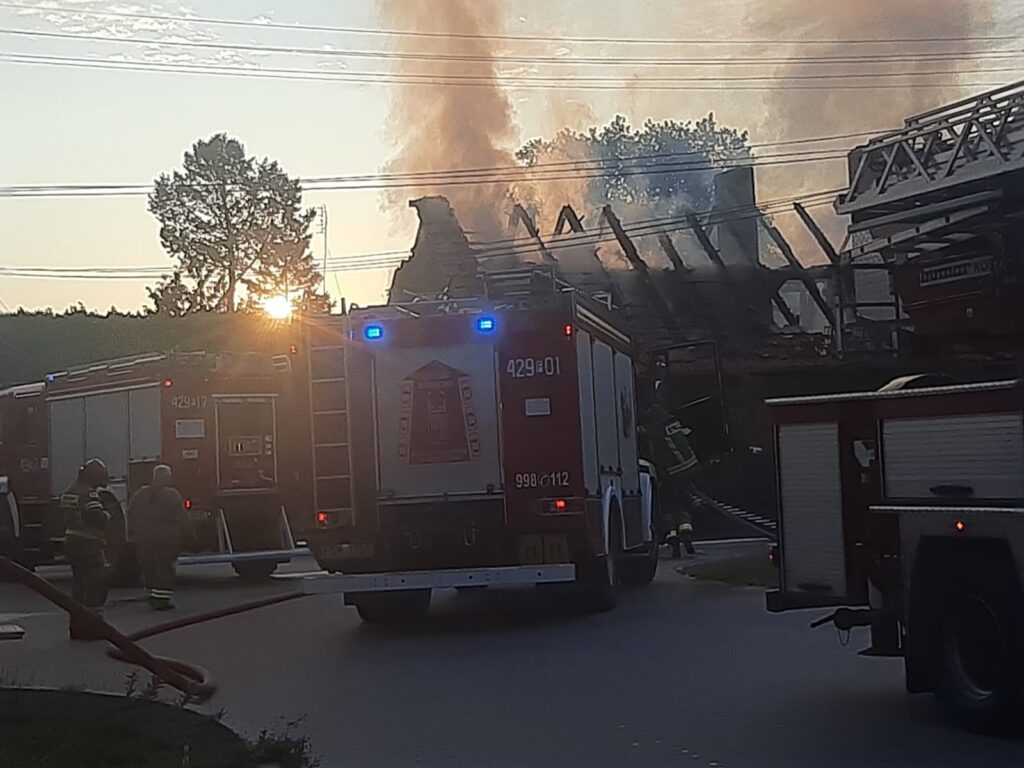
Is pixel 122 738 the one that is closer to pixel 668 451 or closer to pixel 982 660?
pixel 982 660

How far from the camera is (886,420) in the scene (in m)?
9.02

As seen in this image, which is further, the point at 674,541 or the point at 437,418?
the point at 674,541

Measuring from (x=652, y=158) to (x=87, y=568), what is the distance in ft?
150

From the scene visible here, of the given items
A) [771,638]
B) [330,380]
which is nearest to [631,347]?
[330,380]

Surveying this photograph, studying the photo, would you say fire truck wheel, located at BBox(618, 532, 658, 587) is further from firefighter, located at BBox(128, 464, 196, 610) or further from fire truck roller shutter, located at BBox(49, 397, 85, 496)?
fire truck roller shutter, located at BBox(49, 397, 85, 496)

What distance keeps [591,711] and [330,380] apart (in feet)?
18.7

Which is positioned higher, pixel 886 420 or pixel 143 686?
pixel 886 420

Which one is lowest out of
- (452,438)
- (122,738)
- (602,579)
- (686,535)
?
(122,738)

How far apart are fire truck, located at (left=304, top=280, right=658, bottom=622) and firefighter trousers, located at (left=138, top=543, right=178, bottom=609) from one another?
10.7 feet

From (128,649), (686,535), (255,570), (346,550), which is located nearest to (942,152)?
(686,535)

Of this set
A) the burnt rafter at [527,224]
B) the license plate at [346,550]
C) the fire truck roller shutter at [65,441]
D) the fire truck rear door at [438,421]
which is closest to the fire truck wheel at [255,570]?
the fire truck roller shutter at [65,441]

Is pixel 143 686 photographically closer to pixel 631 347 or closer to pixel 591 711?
pixel 591 711

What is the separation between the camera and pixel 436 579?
1399 centimetres

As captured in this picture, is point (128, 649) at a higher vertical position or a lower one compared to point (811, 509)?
lower
